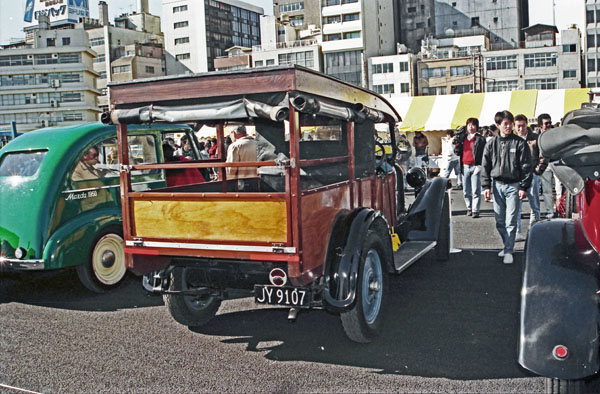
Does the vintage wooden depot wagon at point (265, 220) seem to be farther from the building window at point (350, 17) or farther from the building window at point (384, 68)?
the building window at point (350, 17)

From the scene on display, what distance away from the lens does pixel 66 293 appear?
22.8 feet

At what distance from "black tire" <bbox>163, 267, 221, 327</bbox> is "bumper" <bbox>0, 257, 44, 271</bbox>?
196cm

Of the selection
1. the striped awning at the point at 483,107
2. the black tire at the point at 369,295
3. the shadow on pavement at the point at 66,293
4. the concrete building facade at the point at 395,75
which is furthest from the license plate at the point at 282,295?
the concrete building facade at the point at 395,75

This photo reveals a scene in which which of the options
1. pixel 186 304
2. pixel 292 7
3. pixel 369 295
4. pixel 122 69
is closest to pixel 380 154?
pixel 369 295

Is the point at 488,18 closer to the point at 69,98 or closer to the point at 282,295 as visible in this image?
the point at 69,98

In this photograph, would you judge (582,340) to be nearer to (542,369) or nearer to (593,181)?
(542,369)

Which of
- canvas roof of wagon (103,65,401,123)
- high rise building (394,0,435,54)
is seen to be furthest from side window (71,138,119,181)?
high rise building (394,0,435,54)

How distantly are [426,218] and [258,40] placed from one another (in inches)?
3945

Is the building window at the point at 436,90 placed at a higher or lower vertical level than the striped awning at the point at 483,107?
higher

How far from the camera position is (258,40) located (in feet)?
338

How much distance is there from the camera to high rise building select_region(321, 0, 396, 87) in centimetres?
7119

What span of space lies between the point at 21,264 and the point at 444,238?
511 cm

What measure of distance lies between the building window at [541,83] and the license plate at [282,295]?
65.6 metres

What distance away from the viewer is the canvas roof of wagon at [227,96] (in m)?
4.19
